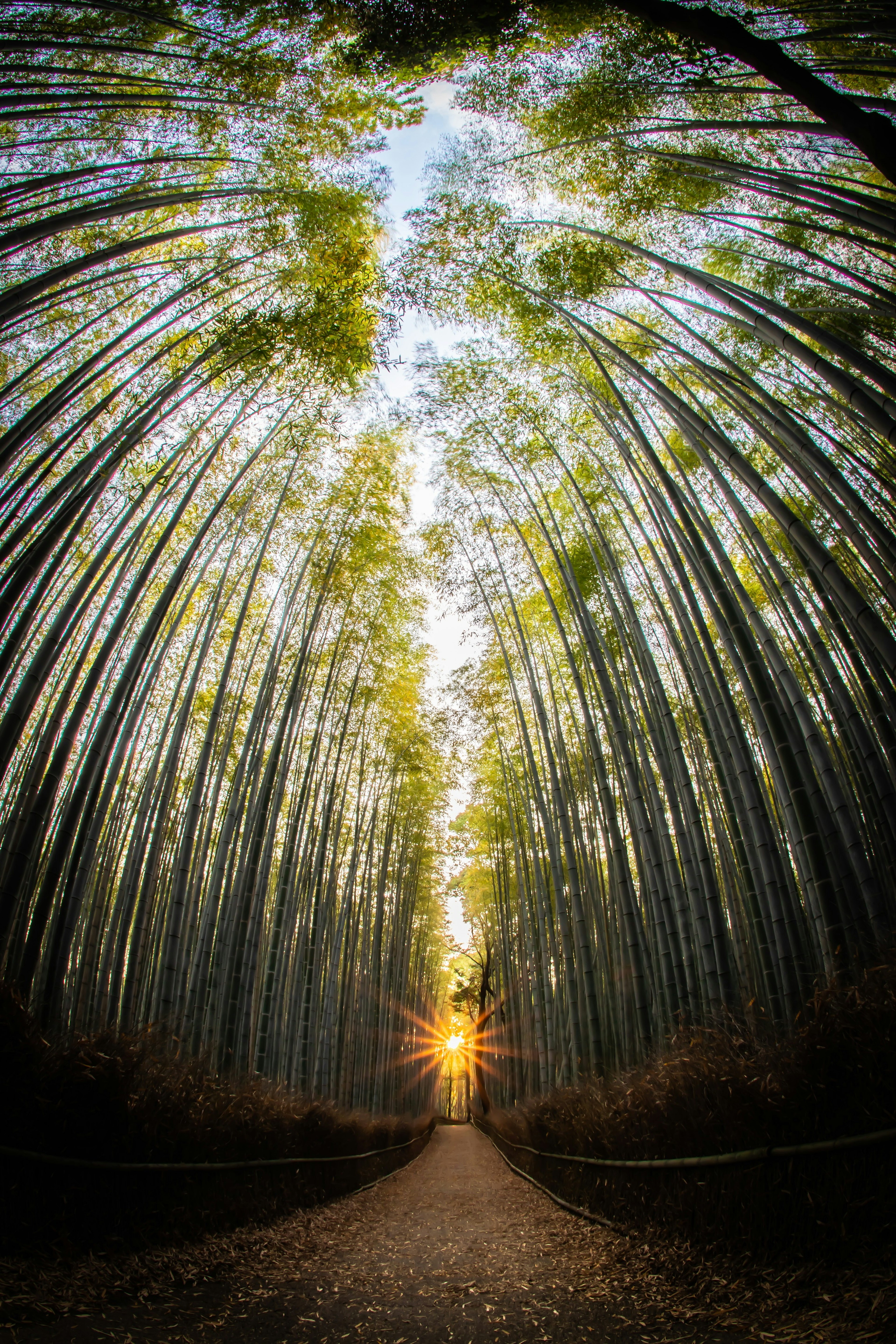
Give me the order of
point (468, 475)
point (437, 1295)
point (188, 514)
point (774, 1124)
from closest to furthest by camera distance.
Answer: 1. point (774, 1124)
2. point (437, 1295)
3. point (188, 514)
4. point (468, 475)

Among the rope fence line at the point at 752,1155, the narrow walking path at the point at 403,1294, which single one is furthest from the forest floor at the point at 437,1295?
the rope fence line at the point at 752,1155

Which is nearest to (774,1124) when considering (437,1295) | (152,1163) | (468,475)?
(437,1295)

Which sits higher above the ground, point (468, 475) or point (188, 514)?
point (468, 475)

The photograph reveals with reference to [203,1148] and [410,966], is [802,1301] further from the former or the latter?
[410,966]

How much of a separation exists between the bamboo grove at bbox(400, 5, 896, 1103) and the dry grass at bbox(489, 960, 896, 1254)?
1.23 feet

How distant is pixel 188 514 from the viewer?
17.9 feet

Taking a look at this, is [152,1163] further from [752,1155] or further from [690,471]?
[690,471]

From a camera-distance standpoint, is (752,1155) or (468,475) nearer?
(752,1155)

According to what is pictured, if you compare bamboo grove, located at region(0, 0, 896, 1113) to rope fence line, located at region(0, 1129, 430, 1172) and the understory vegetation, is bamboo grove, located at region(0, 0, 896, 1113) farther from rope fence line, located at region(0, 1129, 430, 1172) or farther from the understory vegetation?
rope fence line, located at region(0, 1129, 430, 1172)

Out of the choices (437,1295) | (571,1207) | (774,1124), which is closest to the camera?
(774,1124)

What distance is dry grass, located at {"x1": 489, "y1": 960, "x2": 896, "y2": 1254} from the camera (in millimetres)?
1620

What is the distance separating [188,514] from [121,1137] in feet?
15.4

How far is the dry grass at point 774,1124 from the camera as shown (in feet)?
5.32

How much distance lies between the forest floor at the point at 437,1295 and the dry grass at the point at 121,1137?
0.12m
